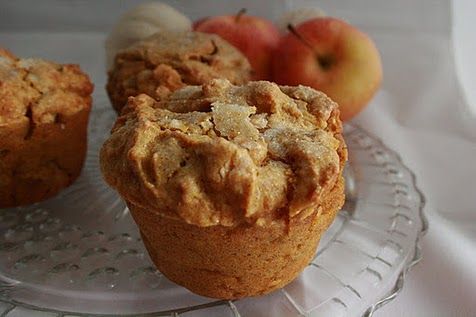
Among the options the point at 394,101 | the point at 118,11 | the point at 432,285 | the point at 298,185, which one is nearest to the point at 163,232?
the point at 298,185

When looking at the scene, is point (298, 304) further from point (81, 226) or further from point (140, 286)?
point (81, 226)

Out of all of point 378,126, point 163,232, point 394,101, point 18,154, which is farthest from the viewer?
point 394,101

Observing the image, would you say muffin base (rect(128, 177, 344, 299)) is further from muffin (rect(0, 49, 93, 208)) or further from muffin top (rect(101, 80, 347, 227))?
muffin (rect(0, 49, 93, 208))

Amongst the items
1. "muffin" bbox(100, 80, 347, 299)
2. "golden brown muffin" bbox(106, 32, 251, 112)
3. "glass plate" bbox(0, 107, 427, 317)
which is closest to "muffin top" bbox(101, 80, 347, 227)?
"muffin" bbox(100, 80, 347, 299)

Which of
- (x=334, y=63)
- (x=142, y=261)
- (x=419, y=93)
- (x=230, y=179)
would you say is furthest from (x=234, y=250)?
(x=419, y=93)

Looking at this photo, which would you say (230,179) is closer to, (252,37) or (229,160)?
(229,160)

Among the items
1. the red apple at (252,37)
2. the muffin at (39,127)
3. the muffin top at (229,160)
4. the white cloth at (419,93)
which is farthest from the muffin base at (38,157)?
the red apple at (252,37)
